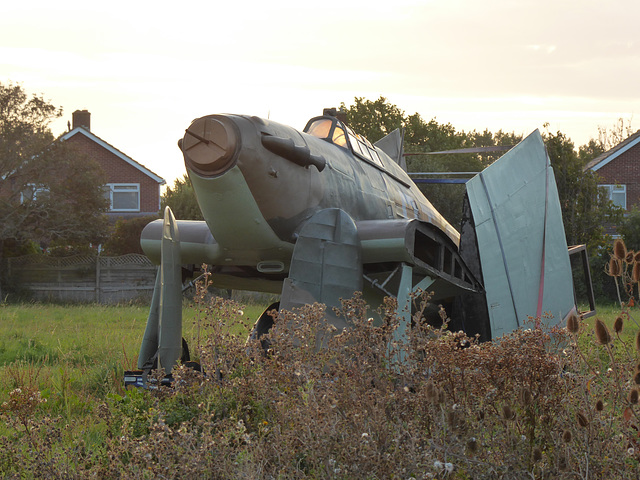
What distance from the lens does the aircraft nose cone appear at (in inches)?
277

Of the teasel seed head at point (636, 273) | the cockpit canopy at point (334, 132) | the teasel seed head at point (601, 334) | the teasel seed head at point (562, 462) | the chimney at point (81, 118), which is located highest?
the chimney at point (81, 118)

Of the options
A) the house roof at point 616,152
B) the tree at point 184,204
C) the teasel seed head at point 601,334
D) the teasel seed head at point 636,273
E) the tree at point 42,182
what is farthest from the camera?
the house roof at point 616,152

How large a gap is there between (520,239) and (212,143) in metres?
4.14

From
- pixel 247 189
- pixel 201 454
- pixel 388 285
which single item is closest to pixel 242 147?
pixel 247 189

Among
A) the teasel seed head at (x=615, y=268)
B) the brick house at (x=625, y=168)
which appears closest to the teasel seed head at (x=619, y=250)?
the teasel seed head at (x=615, y=268)

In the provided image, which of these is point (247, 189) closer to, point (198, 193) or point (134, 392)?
point (198, 193)

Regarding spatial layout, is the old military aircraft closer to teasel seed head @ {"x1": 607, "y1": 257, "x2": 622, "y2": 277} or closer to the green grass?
the green grass

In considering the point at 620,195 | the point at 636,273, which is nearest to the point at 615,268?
the point at 636,273

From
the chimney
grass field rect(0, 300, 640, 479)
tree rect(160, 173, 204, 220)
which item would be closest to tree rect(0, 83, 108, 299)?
tree rect(160, 173, 204, 220)

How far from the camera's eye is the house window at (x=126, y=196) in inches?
1491

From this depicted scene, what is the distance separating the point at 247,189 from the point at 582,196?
71.0 ft

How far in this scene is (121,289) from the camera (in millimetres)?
26000

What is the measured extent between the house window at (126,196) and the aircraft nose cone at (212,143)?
3165 centimetres

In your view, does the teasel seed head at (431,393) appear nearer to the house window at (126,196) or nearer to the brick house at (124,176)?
the brick house at (124,176)
